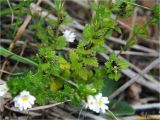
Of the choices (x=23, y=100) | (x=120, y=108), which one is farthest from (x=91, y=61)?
(x=120, y=108)

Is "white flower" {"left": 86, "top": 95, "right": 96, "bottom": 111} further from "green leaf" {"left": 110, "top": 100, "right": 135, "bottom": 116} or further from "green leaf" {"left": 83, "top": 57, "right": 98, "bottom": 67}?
"green leaf" {"left": 110, "top": 100, "right": 135, "bottom": 116}

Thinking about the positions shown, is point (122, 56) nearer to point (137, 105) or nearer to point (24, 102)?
point (137, 105)

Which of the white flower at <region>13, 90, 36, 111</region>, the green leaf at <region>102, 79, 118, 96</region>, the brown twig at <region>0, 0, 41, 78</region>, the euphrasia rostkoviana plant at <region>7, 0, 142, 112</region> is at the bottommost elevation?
the white flower at <region>13, 90, 36, 111</region>

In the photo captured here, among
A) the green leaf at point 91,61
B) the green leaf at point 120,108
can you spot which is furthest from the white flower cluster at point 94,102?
the green leaf at point 120,108

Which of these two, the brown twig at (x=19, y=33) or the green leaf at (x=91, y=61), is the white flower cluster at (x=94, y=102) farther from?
the brown twig at (x=19, y=33)

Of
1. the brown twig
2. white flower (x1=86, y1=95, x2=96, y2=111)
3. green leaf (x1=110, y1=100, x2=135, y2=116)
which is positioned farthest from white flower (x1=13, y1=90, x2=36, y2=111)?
green leaf (x1=110, y1=100, x2=135, y2=116)

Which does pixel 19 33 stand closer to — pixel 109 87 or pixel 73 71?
pixel 73 71
